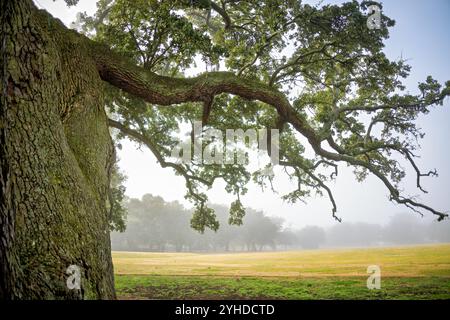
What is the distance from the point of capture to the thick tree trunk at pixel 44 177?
3139 millimetres

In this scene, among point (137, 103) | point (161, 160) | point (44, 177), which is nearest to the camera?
point (44, 177)

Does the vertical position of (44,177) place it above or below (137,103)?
below

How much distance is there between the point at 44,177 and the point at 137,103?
17.7 ft

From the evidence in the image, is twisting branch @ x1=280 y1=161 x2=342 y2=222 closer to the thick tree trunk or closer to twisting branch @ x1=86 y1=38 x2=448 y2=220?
twisting branch @ x1=86 y1=38 x2=448 y2=220

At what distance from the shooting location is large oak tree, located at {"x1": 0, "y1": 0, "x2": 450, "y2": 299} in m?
3.46

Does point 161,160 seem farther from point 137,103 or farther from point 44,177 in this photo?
point 44,177

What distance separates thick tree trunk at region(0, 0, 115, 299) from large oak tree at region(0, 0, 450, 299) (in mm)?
15

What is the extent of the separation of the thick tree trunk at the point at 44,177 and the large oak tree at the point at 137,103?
2cm

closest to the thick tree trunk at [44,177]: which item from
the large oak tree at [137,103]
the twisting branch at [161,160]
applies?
the large oak tree at [137,103]

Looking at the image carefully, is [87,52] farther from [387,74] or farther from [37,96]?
[387,74]

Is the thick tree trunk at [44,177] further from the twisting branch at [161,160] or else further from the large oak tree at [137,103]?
the twisting branch at [161,160]

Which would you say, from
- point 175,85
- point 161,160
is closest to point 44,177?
point 175,85

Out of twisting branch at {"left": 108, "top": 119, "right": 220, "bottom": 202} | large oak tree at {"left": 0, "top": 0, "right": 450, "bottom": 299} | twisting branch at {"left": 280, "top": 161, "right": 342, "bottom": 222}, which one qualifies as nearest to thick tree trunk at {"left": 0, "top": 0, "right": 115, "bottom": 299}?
large oak tree at {"left": 0, "top": 0, "right": 450, "bottom": 299}

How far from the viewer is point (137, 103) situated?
8.69 metres
